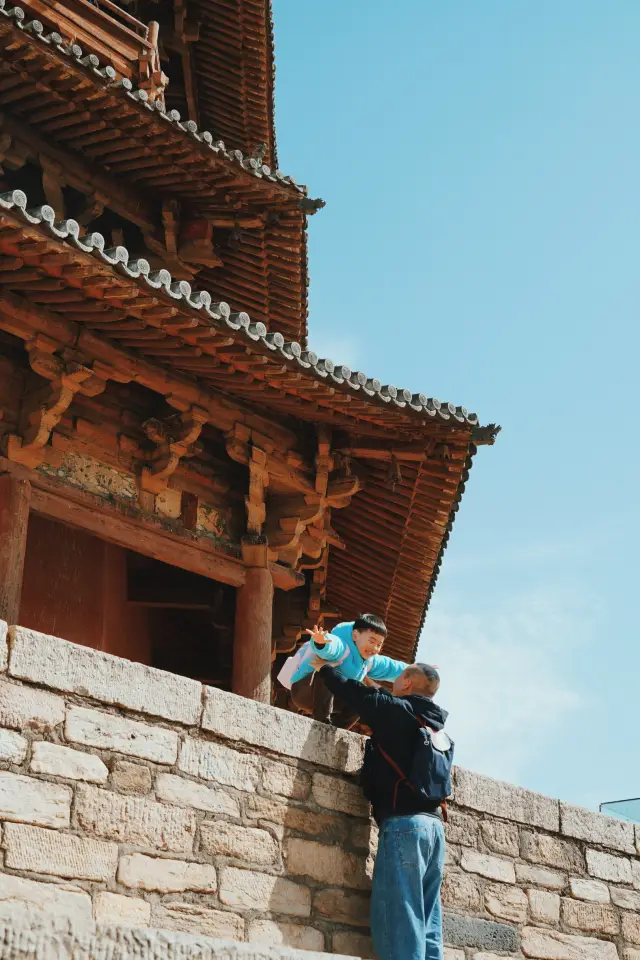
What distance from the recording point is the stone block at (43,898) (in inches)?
209

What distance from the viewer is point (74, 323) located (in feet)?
29.3

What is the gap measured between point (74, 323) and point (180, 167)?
2.73m

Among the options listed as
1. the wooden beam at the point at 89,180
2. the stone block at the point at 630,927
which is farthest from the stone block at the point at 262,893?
the wooden beam at the point at 89,180

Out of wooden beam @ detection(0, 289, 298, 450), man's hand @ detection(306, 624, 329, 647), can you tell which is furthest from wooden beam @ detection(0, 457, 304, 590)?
man's hand @ detection(306, 624, 329, 647)

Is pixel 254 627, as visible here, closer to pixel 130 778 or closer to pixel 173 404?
pixel 173 404

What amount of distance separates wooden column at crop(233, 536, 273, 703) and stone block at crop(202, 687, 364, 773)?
2.86 meters

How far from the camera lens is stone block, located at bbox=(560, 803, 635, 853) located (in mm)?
8078

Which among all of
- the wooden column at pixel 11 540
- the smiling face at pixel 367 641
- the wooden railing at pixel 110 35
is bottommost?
the smiling face at pixel 367 641

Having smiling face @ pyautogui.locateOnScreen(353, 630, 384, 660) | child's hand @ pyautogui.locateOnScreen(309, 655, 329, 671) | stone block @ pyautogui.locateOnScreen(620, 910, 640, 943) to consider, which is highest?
smiling face @ pyautogui.locateOnScreen(353, 630, 384, 660)

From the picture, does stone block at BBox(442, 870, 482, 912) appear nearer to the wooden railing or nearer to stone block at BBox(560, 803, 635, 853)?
stone block at BBox(560, 803, 635, 853)

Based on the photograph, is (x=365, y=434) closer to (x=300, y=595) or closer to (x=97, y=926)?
(x=300, y=595)

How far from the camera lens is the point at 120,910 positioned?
5.68 m

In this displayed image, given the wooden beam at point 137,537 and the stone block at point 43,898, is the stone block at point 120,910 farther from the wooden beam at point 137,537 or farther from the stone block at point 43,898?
the wooden beam at point 137,537

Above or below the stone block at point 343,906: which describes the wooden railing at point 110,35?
above
